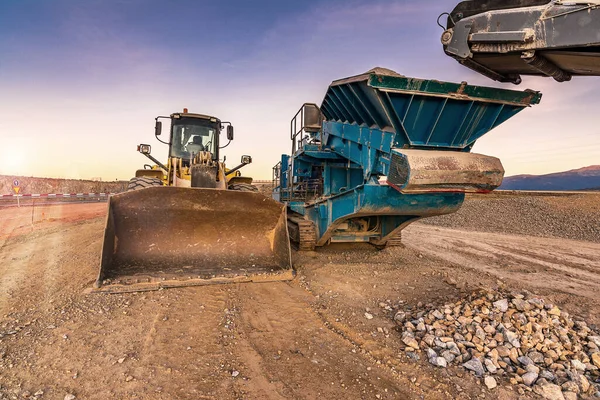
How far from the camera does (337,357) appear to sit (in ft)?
10.3

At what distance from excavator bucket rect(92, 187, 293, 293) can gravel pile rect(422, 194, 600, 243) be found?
1126cm

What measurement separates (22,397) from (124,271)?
2308mm

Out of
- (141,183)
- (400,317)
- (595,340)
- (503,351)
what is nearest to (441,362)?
(503,351)

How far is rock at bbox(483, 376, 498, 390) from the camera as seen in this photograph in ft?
8.93

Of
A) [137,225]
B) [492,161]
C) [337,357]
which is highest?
[492,161]

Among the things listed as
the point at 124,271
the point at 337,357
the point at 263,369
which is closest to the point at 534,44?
the point at 337,357

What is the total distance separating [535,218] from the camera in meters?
14.6

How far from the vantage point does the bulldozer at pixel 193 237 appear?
4660 millimetres

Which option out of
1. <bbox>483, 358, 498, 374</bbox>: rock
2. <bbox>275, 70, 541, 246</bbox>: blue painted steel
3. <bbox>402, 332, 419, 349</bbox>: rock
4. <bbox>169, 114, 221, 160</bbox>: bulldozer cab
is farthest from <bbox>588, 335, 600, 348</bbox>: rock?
<bbox>169, 114, 221, 160</bbox>: bulldozer cab

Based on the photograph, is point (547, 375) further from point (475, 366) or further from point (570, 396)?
point (475, 366)

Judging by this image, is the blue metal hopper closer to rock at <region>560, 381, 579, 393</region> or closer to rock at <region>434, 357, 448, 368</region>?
rock at <region>434, 357, 448, 368</region>

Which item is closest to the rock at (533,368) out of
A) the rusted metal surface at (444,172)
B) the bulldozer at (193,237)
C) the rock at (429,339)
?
the rock at (429,339)

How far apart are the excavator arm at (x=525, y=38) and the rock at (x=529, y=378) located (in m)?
2.51

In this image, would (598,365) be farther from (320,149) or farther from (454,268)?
(320,149)
